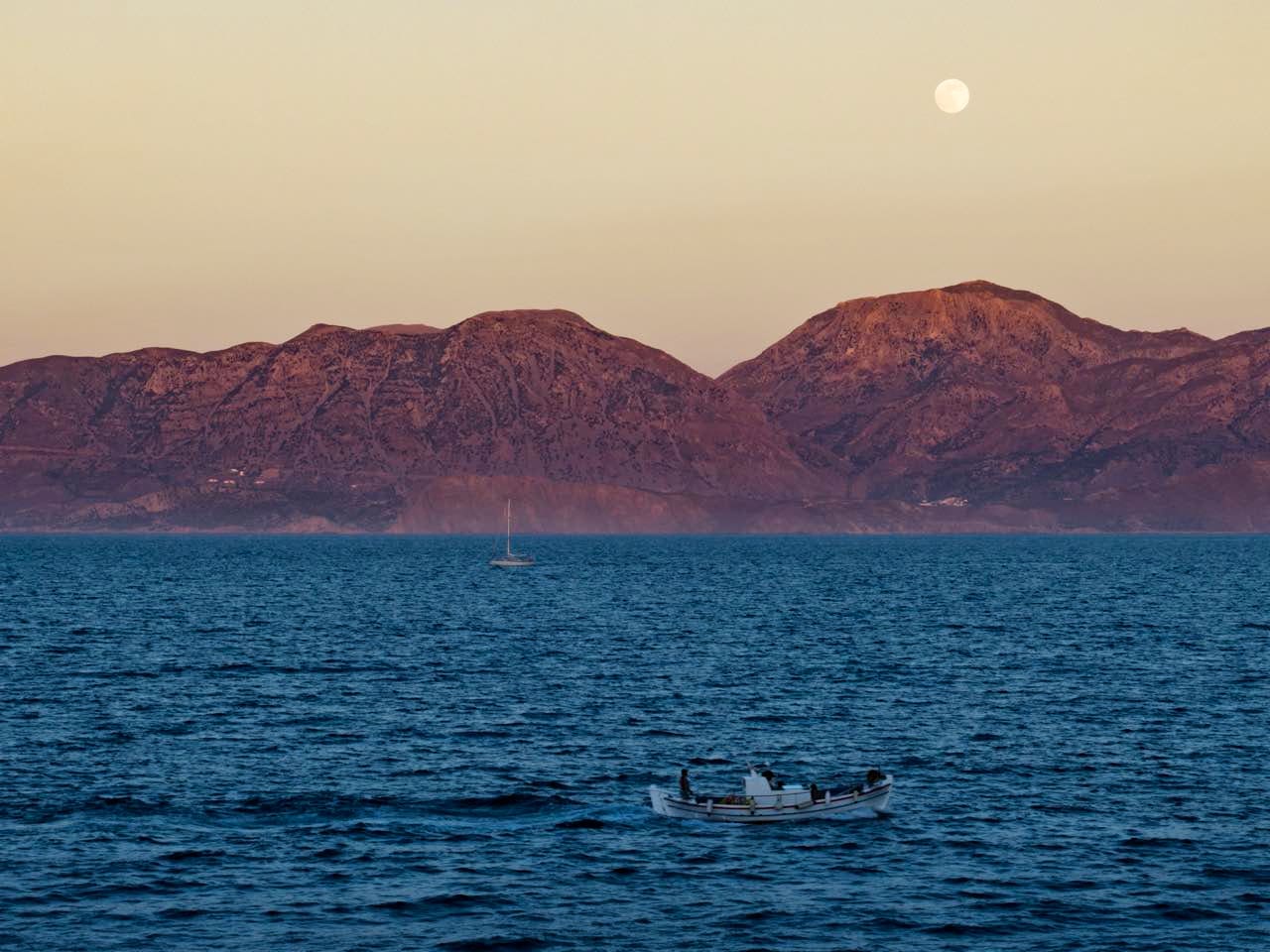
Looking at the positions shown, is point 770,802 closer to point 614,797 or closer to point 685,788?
point 685,788

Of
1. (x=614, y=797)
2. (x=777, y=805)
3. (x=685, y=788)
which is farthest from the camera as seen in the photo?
(x=614, y=797)

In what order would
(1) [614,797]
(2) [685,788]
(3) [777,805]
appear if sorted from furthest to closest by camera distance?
1. (1) [614,797]
2. (2) [685,788]
3. (3) [777,805]

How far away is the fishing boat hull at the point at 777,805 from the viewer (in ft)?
212

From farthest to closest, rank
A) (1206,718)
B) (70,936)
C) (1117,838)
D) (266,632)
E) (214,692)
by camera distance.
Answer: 1. (266,632)
2. (214,692)
3. (1206,718)
4. (1117,838)
5. (70,936)

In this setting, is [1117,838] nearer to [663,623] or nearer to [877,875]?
[877,875]

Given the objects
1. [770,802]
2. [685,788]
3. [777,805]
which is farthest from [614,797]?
[777,805]

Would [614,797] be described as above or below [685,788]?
below

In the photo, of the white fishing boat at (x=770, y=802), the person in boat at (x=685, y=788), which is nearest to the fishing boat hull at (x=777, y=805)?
the white fishing boat at (x=770, y=802)

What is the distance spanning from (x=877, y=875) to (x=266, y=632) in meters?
98.7

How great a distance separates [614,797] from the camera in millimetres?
69438

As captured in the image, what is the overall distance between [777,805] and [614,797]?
25.7 ft

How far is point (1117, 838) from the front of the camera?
203ft

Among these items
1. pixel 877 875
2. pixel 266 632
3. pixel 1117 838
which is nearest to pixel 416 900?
pixel 877 875

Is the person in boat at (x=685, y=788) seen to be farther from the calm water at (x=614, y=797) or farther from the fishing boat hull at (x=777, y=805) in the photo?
the calm water at (x=614, y=797)
